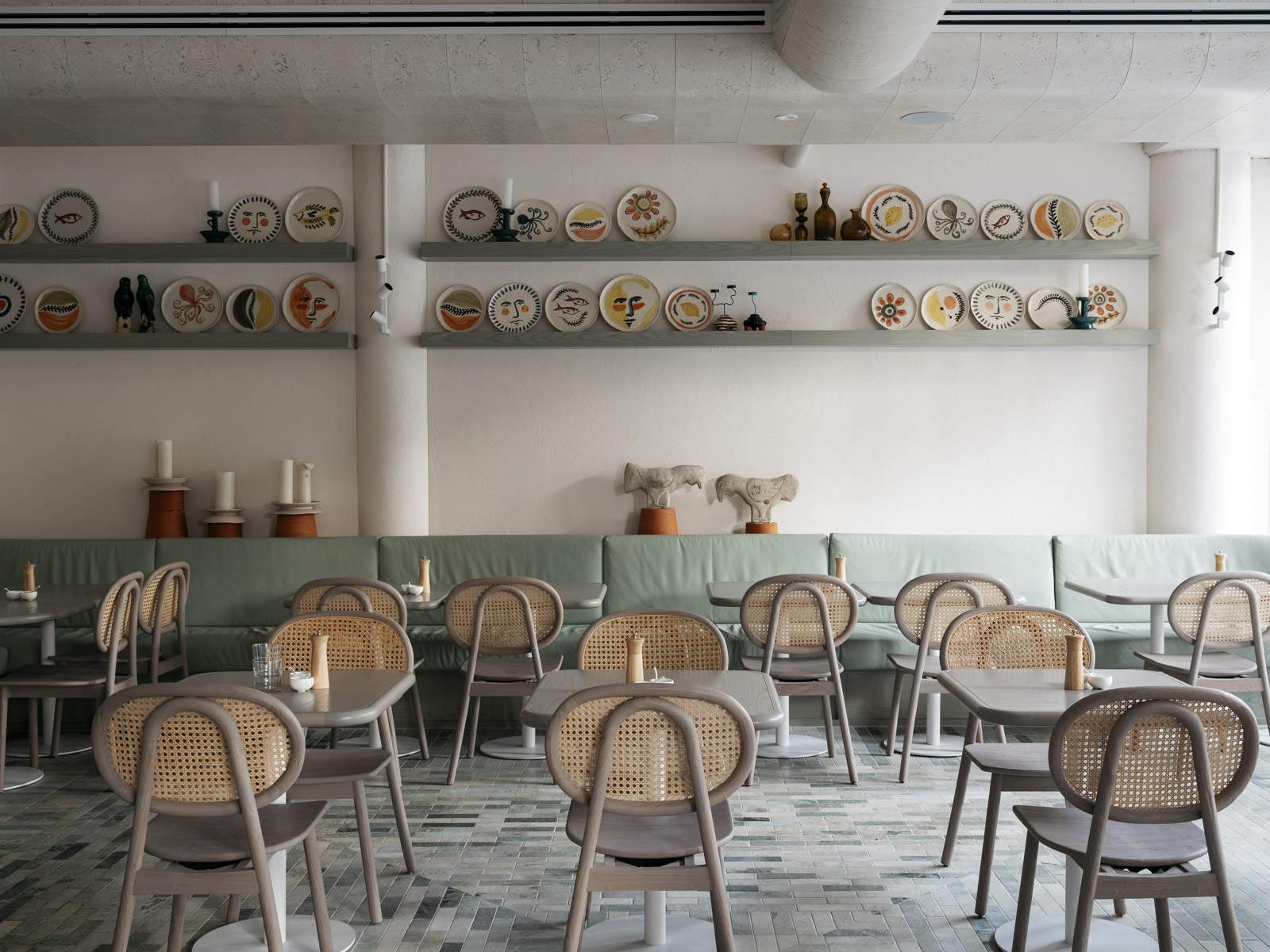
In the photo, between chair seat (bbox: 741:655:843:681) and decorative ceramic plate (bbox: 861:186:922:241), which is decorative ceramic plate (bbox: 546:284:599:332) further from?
chair seat (bbox: 741:655:843:681)

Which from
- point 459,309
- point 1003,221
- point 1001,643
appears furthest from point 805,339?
point 1001,643

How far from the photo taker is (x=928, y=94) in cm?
442

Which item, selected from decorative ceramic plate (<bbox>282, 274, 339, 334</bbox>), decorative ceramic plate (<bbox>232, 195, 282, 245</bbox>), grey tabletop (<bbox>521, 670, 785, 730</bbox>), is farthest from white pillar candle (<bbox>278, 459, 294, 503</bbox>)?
grey tabletop (<bbox>521, 670, 785, 730</bbox>)

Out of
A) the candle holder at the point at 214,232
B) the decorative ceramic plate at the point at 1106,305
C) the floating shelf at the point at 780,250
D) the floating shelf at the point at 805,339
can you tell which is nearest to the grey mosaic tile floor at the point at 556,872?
the floating shelf at the point at 805,339

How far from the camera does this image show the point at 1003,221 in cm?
618

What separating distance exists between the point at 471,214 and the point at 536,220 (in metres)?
0.35

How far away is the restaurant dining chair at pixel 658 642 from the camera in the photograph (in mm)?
3475

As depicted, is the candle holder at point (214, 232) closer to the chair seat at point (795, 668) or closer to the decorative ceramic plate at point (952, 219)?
the chair seat at point (795, 668)

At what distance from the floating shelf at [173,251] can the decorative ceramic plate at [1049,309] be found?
12.0 ft

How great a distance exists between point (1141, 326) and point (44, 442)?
5.98 metres

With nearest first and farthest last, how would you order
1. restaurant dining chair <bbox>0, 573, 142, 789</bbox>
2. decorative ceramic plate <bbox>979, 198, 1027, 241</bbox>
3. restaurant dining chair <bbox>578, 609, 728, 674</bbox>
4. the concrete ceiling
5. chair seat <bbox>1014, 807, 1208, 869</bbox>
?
chair seat <bbox>1014, 807, 1208, 869</bbox> → restaurant dining chair <bbox>578, 609, 728, 674</bbox> → the concrete ceiling → restaurant dining chair <bbox>0, 573, 142, 789</bbox> → decorative ceramic plate <bbox>979, 198, 1027, 241</bbox>

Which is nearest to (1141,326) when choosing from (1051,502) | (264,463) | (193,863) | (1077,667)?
(1051,502)

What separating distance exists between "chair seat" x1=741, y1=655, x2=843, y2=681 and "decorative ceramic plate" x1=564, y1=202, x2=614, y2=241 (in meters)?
2.52

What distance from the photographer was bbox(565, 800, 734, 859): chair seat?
2494mm
